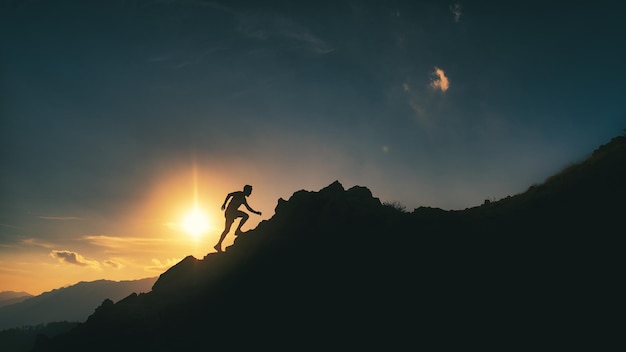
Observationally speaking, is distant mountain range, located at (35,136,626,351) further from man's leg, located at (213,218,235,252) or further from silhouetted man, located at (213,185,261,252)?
silhouetted man, located at (213,185,261,252)

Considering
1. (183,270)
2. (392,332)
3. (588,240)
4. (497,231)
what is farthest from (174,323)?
(588,240)

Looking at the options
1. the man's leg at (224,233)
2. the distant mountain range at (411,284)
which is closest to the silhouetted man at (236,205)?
the man's leg at (224,233)

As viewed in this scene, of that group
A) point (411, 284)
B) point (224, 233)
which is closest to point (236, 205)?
point (224, 233)

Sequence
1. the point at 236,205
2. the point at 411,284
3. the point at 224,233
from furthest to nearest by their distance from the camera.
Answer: the point at 224,233
the point at 236,205
the point at 411,284

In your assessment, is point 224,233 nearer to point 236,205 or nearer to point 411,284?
point 236,205

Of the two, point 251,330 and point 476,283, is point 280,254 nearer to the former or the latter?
point 251,330

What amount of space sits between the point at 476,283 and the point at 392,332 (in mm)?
3796

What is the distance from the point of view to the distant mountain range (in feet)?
38.2

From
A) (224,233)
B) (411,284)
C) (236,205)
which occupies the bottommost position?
(411,284)

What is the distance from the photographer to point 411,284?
14039 mm

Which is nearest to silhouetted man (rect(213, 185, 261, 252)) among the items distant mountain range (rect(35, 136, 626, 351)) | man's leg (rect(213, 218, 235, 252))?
man's leg (rect(213, 218, 235, 252))

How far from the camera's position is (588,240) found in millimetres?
13055

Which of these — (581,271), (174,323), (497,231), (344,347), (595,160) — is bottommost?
(344,347)

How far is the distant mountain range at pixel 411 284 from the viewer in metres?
11.6
